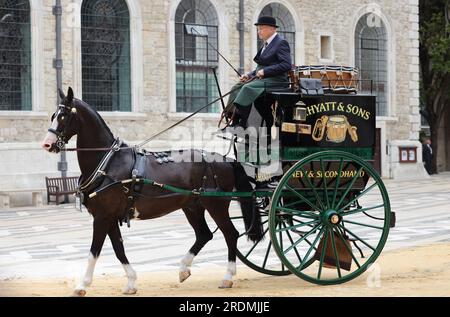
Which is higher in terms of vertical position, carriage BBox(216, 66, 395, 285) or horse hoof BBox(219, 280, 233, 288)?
carriage BBox(216, 66, 395, 285)

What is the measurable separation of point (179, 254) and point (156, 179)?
3800 mm

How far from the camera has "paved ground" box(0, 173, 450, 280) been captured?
1259 cm

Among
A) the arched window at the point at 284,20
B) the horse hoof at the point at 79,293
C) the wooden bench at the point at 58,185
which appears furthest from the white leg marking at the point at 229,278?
the arched window at the point at 284,20

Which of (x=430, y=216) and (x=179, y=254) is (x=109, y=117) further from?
(x=179, y=254)

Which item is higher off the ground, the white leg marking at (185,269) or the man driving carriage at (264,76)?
the man driving carriage at (264,76)

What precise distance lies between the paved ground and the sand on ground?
0.71m

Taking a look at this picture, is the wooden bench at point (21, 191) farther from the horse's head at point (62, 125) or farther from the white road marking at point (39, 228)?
the horse's head at point (62, 125)

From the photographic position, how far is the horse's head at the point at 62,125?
9.79 m

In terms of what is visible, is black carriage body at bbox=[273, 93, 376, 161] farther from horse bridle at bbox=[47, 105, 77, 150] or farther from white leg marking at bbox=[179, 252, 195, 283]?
horse bridle at bbox=[47, 105, 77, 150]

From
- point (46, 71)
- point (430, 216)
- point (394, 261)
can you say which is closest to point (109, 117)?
point (46, 71)

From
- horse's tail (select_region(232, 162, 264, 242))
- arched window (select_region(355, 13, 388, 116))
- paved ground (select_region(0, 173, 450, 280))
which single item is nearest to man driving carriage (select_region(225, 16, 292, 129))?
horse's tail (select_region(232, 162, 264, 242))

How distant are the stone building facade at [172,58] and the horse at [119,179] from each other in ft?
48.7

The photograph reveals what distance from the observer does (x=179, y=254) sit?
45.4 ft

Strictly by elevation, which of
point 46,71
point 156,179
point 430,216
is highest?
point 46,71
